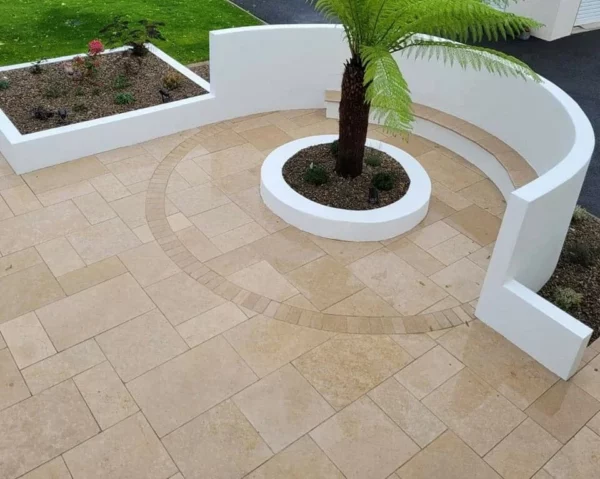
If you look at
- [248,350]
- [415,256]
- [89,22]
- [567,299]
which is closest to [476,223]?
[415,256]

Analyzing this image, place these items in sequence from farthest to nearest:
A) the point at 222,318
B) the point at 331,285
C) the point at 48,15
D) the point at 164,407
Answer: the point at 48,15 < the point at 331,285 < the point at 222,318 < the point at 164,407

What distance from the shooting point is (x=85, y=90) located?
8477mm

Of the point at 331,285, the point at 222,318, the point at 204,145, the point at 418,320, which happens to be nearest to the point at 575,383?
the point at 418,320

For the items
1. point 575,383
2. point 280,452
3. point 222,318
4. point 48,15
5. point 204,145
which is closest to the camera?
point 280,452

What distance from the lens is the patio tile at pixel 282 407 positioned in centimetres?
434

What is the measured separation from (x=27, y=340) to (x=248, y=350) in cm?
189

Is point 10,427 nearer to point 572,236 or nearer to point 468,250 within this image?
point 468,250

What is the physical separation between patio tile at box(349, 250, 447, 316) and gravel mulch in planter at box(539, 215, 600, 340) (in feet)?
3.61

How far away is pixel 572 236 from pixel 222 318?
3921 millimetres

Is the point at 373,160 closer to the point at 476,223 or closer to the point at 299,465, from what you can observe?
the point at 476,223

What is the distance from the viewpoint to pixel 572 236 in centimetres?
639

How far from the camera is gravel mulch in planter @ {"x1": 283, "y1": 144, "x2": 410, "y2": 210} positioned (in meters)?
6.59

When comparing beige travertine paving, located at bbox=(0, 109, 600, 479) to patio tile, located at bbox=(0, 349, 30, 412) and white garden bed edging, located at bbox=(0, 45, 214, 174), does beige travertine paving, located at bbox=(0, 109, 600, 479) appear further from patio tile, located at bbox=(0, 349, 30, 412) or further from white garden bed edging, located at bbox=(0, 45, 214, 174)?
white garden bed edging, located at bbox=(0, 45, 214, 174)

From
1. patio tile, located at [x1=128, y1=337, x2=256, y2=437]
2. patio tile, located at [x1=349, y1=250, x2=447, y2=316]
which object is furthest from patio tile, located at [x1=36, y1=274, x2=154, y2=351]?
patio tile, located at [x1=349, y1=250, x2=447, y2=316]
